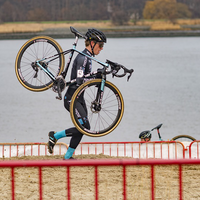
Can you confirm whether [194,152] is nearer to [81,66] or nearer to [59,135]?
[59,135]

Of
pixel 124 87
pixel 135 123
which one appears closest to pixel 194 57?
pixel 124 87

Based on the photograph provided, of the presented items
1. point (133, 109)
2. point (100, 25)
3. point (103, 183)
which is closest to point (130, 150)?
point (103, 183)

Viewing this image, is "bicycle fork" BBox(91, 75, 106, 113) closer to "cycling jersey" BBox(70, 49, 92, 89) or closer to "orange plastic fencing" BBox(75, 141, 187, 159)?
"cycling jersey" BBox(70, 49, 92, 89)

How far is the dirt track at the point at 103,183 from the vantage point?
31.2 ft

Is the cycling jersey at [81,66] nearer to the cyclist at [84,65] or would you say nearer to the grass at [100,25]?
the cyclist at [84,65]

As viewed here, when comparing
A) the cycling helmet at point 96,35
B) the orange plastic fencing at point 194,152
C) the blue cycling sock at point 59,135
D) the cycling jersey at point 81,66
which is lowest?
the orange plastic fencing at point 194,152

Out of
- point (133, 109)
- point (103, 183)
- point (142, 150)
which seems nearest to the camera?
point (103, 183)

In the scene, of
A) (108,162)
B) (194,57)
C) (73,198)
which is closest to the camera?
(108,162)

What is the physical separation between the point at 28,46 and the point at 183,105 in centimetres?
4343

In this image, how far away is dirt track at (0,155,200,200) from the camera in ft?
31.2

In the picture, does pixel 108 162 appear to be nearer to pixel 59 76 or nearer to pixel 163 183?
pixel 59 76

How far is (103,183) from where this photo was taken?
10266 millimetres

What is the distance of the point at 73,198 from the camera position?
930 cm

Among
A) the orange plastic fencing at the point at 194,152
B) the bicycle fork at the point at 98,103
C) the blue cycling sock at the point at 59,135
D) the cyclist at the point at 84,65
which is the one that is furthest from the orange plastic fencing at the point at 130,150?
the bicycle fork at the point at 98,103
